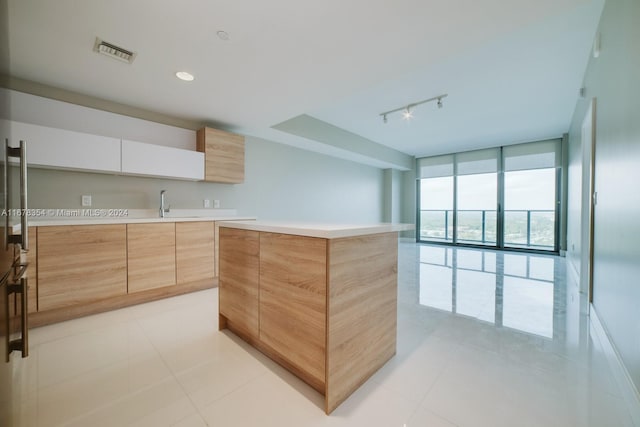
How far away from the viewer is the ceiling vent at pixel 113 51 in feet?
6.28

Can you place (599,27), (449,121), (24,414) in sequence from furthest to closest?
(449,121)
(599,27)
(24,414)

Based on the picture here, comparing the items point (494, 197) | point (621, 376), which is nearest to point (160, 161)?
point (621, 376)

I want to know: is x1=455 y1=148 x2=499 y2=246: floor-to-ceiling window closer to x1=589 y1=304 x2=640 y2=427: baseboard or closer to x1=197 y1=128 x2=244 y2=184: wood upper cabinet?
x1=589 y1=304 x2=640 y2=427: baseboard

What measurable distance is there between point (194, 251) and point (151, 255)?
0.45 metres

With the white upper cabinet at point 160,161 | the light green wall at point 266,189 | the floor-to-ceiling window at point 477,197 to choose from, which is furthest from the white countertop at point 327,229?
the floor-to-ceiling window at point 477,197

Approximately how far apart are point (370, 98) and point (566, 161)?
A: 4998 millimetres

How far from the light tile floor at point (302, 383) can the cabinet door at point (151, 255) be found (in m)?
0.33

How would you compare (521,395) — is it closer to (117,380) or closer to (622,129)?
(622,129)

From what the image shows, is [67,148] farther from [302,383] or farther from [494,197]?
[494,197]

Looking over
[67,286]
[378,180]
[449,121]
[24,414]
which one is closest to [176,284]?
[67,286]

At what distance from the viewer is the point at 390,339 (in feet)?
5.47

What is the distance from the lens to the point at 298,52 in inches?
80.4

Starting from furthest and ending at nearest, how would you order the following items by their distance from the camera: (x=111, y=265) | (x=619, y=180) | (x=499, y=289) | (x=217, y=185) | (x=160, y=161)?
(x=217, y=185) → (x=499, y=289) → (x=160, y=161) → (x=111, y=265) → (x=619, y=180)

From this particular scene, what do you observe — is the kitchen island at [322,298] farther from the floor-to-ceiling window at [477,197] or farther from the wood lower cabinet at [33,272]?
the floor-to-ceiling window at [477,197]
